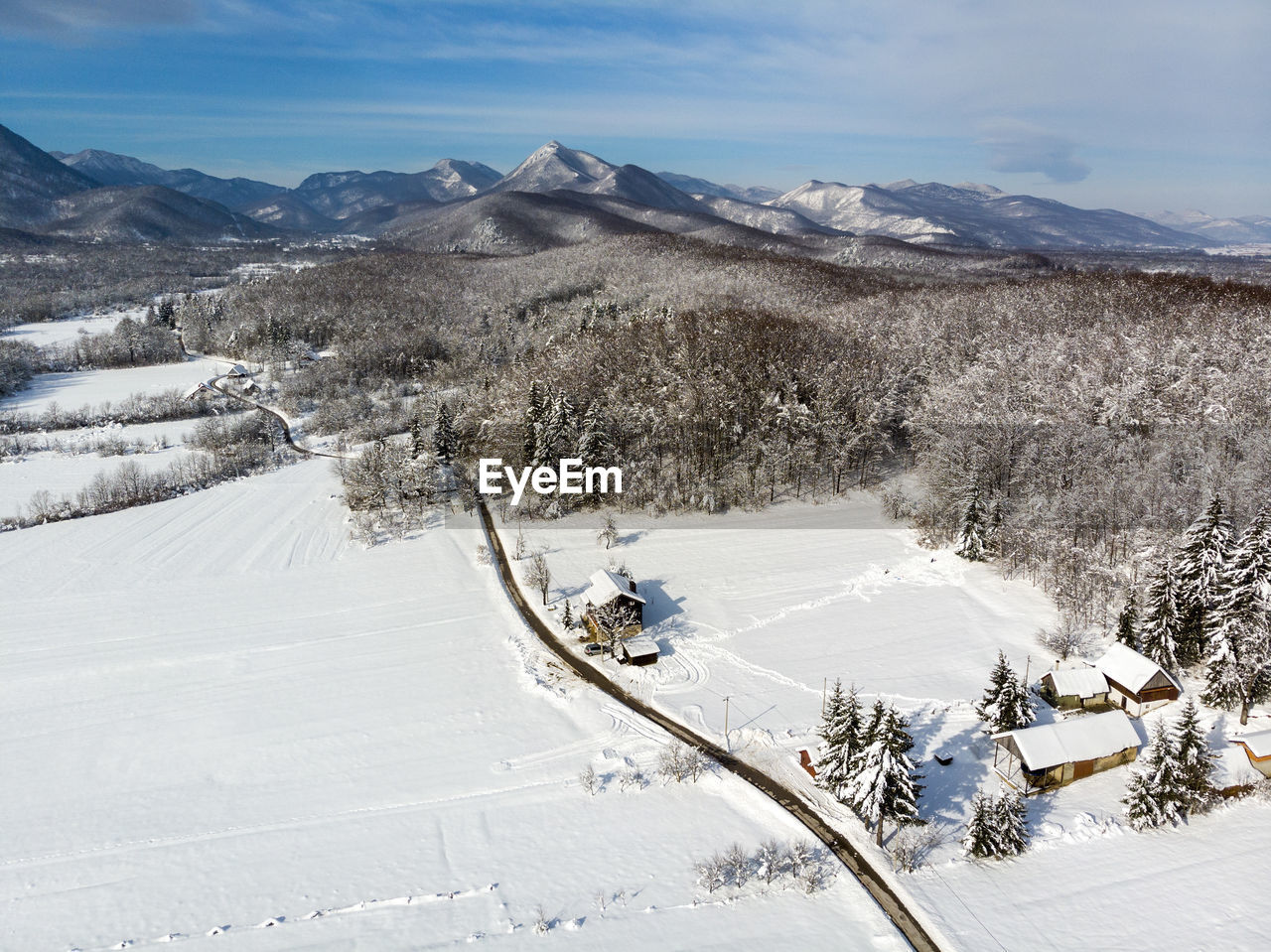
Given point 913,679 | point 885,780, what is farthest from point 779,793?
point 913,679

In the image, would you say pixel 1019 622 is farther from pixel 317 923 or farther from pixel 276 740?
pixel 276 740

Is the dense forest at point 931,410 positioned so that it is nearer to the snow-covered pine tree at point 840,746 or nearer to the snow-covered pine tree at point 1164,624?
the snow-covered pine tree at point 1164,624

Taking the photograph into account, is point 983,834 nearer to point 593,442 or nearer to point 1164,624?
point 1164,624

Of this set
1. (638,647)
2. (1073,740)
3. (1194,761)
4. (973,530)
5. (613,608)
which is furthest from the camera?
(973,530)

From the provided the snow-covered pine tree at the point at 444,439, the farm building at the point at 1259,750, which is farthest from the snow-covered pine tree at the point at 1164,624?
the snow-covered pine tree at the point at 444,439

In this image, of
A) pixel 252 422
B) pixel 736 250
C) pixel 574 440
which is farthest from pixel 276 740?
pixel 736 250
